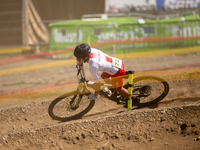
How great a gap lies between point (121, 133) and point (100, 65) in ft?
4.62

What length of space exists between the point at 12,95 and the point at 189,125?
527 centimetres

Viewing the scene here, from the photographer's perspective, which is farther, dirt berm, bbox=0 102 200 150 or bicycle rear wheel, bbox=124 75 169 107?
bicycle rear wheel, bbox=124 75 169 107

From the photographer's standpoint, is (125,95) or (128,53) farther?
(128,53)

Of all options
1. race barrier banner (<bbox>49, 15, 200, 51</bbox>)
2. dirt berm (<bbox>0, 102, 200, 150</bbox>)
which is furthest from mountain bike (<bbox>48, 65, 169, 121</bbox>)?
race barrier banner (<bbox>49, 15, 200, 51</bbox>)

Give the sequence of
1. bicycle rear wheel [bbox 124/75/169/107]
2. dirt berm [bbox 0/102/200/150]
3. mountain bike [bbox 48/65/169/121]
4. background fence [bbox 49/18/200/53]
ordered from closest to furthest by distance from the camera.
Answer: dirt berm [bbox 0/102/200/150] → mountain bike [bbox 48/65/169/121] → bicycle rear wheel [bbox 124/75/169/107] → background fence [bbox 49/18/200/53]

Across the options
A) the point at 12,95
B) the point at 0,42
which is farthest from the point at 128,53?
the point at 0,42

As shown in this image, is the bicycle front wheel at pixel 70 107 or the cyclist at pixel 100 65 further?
the bicycle front wheel at pixel 70 107

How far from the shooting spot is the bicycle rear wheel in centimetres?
518

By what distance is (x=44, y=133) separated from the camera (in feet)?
14.6

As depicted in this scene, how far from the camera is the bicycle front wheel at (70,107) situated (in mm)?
4973

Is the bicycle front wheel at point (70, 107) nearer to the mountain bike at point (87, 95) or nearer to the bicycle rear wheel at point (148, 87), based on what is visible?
the mountain bike at point (87, 95)

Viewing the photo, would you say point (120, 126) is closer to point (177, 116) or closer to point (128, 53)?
point (177, 116)

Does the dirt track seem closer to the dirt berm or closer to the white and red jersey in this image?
the dirt berm

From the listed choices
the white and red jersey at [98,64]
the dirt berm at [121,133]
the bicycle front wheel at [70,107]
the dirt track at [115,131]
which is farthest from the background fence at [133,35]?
the dirt berm at [121,133]
